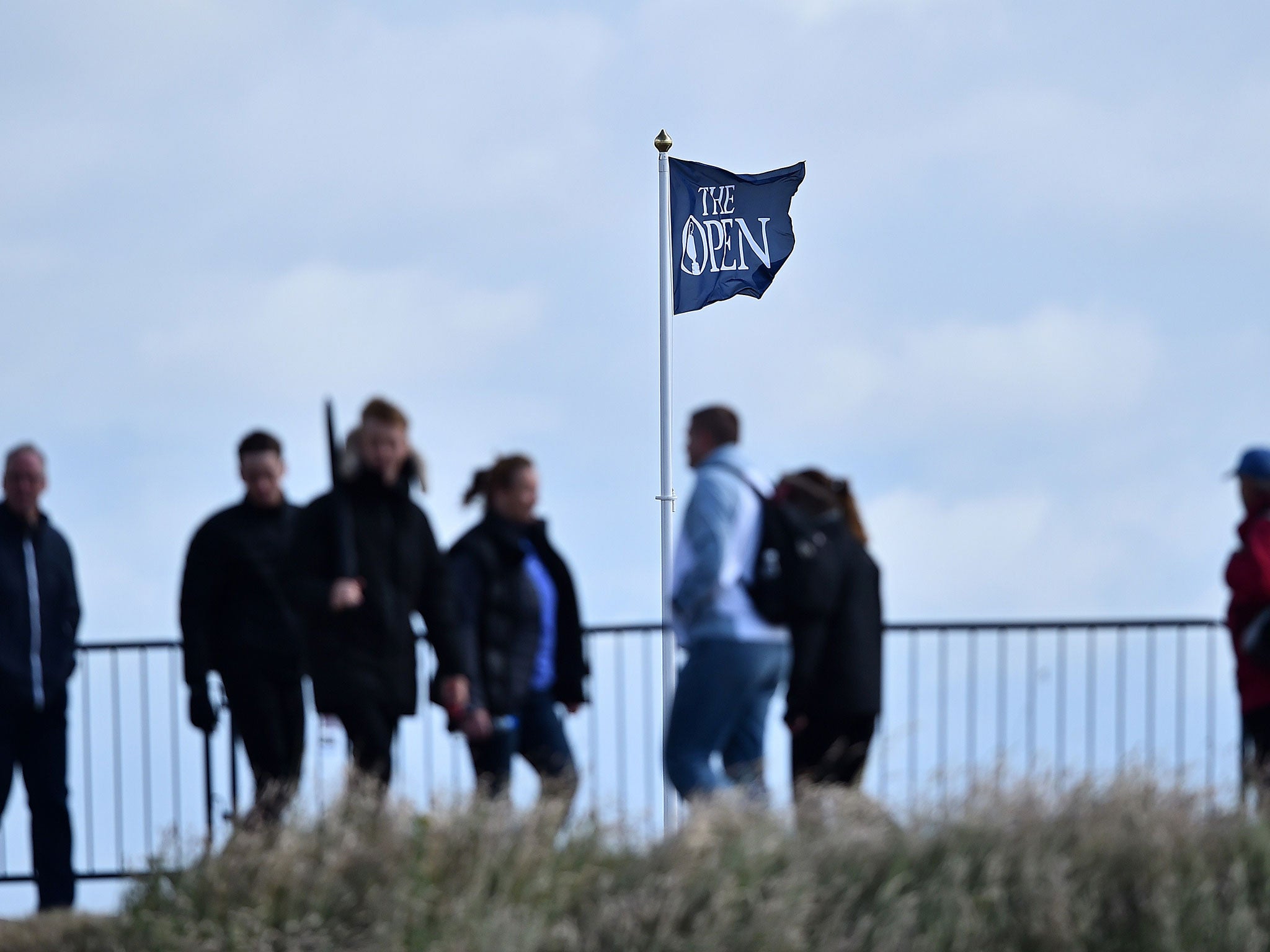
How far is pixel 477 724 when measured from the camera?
6809 millimetres

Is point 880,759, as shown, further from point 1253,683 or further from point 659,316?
point 659,316

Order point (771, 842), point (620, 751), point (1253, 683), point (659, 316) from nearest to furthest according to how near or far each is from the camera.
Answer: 1. point (771, 842)
2. point (1253, 683)
3. point (620, 751)
4. point (659, 316)

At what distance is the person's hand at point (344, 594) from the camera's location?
6.46m

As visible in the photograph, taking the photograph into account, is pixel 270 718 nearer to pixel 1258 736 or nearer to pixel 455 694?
pixel 455 694

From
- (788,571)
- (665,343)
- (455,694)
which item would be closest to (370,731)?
(455,694)

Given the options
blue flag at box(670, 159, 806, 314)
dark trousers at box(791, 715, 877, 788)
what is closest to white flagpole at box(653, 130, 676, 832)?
blue flag at box(670, 159, 806, 314)

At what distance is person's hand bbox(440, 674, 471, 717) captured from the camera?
6.71 m

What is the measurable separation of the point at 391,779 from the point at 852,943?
177cm

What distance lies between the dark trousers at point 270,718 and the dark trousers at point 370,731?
380 millimetres

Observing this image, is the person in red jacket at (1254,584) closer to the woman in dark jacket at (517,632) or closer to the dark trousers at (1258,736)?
the dark trousers at (1258,736)

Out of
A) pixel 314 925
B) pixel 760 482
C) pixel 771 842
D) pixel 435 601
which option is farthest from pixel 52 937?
pixel 760 482

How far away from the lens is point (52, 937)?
22.5 feet

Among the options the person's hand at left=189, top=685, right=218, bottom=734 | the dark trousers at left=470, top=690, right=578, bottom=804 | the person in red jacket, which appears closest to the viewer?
the dark trousers at left=470, top=690, right=578, bottom=804

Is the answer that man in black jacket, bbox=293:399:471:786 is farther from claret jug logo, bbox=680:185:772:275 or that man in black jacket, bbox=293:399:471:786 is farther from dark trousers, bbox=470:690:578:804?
claret jug logo, bbox=680:185:772:275
